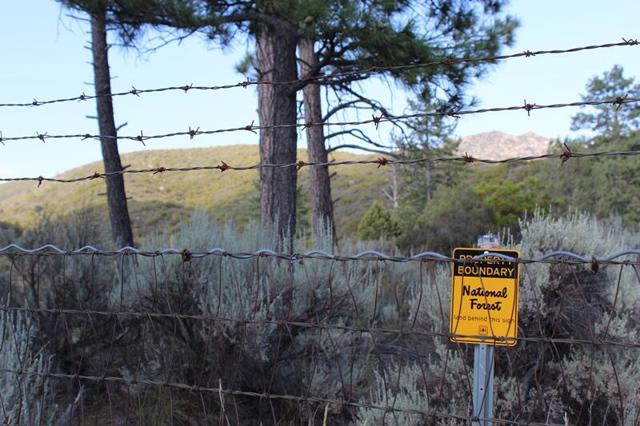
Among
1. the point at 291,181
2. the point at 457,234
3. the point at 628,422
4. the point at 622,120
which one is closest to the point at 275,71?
the point at 291,181

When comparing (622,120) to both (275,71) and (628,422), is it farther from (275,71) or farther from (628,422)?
(628,422)

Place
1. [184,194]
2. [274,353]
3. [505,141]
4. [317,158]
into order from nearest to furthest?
[274,353] → [317,158] → [184,194] → [505,141]

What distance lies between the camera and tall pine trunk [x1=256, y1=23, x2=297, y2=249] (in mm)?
9086

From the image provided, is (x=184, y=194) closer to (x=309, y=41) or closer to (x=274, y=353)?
(x=309, y=41)

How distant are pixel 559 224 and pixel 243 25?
5401 millimetres

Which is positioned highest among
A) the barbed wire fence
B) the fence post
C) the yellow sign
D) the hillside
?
the yellow sign

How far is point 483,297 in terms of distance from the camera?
8.07 ft

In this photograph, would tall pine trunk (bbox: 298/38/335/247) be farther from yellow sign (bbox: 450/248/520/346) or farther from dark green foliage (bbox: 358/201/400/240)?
dark green foliage (bbox: 358/201/400/240)

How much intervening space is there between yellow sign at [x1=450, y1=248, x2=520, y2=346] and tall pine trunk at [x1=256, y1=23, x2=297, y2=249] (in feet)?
21.6

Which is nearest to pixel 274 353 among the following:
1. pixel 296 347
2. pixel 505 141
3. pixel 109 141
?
pixel 296 347

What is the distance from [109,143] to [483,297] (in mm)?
8475

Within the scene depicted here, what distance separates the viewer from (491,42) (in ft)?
33.1

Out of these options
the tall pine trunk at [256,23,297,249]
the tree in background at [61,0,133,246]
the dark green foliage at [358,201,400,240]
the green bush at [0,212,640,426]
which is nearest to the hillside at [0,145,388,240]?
the dark green foliage at [358,201,400,240]

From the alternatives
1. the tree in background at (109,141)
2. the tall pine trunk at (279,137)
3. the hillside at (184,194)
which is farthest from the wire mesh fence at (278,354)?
the hillside at (184,194)
